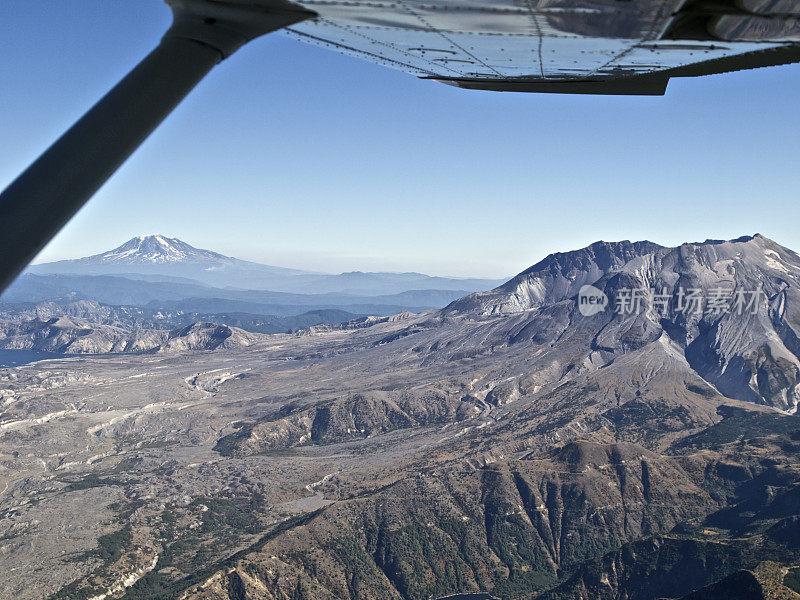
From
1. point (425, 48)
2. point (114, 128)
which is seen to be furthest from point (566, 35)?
point (114, 128)

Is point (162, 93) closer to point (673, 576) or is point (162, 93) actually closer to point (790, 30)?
point (790, 30)

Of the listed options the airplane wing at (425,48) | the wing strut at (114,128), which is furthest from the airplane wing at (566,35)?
the wing strut at (114,128)

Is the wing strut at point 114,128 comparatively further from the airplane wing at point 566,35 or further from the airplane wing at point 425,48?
the airplane wing at point 566,35

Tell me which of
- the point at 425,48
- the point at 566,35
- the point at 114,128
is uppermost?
the point at 425,48

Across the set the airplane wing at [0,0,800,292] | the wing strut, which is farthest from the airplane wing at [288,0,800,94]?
the wing strut

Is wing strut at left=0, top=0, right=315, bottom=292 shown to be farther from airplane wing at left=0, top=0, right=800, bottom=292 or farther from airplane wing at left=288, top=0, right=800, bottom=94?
airplane wing at left=288, top=0, right=800, bottom=94

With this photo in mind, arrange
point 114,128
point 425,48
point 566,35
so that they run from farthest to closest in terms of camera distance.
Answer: point 425,48
point 566,35
point 114,128

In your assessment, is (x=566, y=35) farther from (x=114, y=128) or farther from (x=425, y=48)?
(x=114, y=128)
